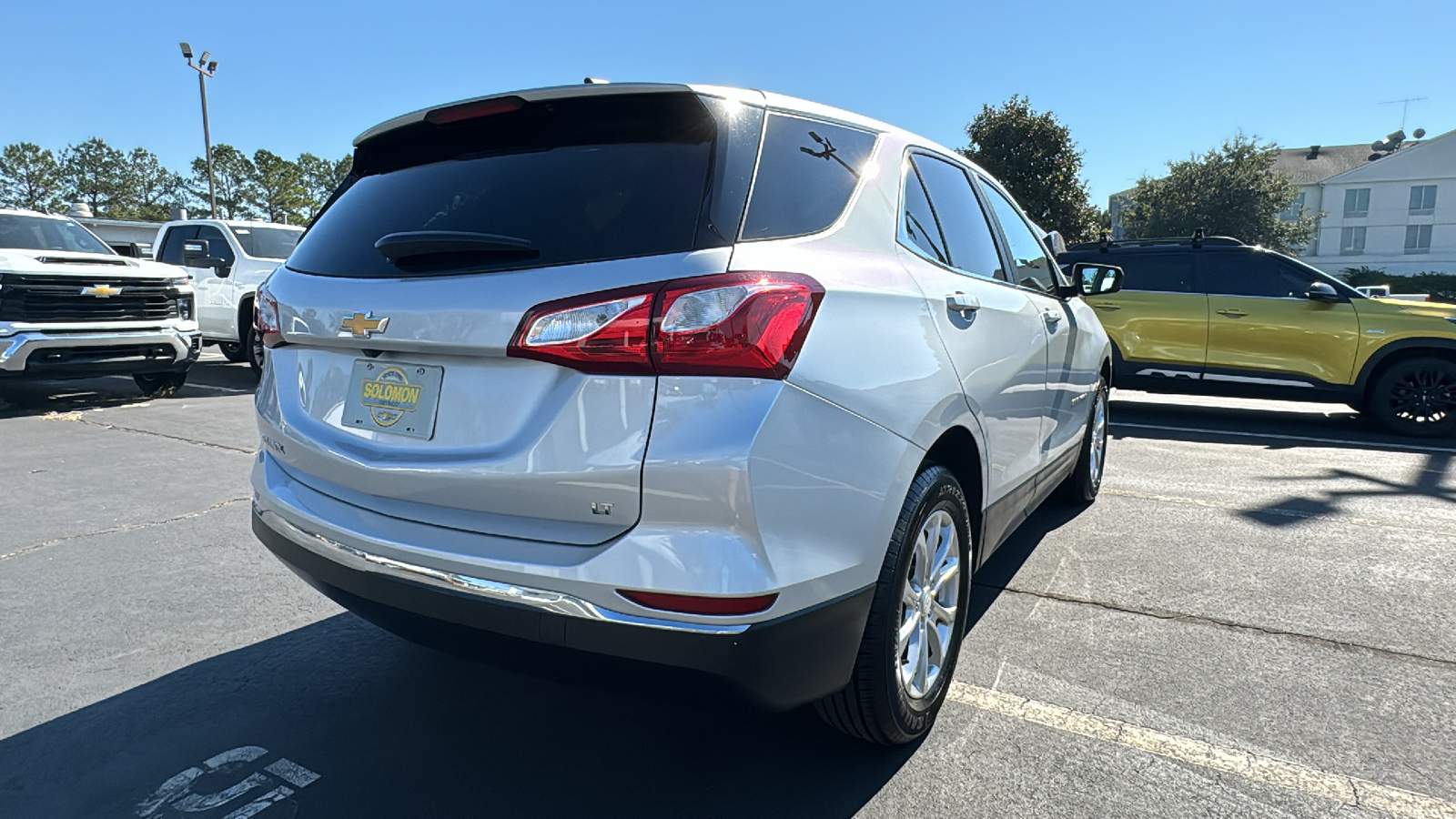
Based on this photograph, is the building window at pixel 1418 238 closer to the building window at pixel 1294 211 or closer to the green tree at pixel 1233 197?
the building window at pixel 1294 211

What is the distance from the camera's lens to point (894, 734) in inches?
89.4

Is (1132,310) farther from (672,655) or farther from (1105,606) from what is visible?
(672,655)

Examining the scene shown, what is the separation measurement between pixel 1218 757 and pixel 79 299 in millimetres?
9283

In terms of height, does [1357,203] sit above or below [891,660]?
above

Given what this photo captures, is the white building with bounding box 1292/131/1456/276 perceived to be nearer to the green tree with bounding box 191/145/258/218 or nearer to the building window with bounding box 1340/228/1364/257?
the building window with bounding box 1340/228/1364/257

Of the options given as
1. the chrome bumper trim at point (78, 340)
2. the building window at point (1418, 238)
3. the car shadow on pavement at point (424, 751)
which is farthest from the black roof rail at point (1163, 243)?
the building window at point (1418, 238)

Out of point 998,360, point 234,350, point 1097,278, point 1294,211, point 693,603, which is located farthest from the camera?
point 1294,211

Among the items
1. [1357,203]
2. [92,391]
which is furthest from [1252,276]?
[1357,203]

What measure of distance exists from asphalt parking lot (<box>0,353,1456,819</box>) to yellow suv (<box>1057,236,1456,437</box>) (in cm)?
434

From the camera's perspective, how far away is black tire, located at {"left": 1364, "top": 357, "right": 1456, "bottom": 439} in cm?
802

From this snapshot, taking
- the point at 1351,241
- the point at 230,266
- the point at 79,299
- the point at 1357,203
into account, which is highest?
the point at 1357,203

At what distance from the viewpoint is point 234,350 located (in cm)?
1230

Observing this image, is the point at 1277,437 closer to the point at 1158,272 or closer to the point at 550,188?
the point at 1158,272

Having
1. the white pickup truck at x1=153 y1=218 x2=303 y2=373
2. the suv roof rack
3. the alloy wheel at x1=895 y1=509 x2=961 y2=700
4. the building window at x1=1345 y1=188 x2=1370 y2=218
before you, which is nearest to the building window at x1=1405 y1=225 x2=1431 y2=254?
the building window at x1=1345 y1=188 x2=1370 y2=218
